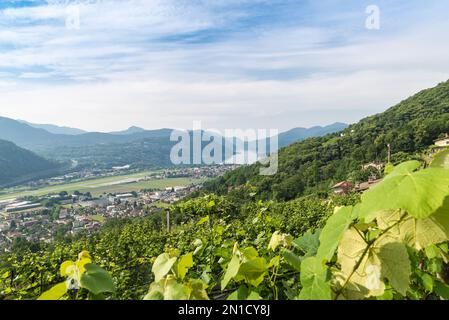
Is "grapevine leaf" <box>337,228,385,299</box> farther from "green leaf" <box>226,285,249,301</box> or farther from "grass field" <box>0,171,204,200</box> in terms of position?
"grass field" <box>0,171,204,200</box>

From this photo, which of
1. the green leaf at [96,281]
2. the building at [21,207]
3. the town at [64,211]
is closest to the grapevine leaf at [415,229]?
the green leaf at [96,281]

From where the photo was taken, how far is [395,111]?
68125 mm

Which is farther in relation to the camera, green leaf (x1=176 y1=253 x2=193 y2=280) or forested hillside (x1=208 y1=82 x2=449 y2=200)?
forested hillside (x1=208 y1=82 x2=449 y2=200)

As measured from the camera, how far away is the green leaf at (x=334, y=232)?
2.26ft

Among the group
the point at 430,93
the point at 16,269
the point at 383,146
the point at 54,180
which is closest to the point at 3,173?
the point at 54,180

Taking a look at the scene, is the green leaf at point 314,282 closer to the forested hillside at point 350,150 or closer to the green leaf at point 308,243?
the green leaf at point 308,243

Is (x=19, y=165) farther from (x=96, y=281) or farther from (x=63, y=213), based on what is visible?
(x=96, y=281)

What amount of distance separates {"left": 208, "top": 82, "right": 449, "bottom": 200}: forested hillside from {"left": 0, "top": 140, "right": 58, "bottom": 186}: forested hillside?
69.4m

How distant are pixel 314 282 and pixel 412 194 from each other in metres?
0.25

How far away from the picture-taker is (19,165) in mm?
106125

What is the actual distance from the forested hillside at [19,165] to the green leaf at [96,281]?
10683cm

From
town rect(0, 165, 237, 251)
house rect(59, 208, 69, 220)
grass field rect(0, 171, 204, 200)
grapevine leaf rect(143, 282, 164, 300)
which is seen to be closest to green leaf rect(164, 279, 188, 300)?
grapevine leaf rect(143, 282, 164, 300)

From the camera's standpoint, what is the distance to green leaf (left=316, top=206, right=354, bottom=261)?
69 centimetres

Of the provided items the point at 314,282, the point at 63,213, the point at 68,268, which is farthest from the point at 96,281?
the point at 63,213
